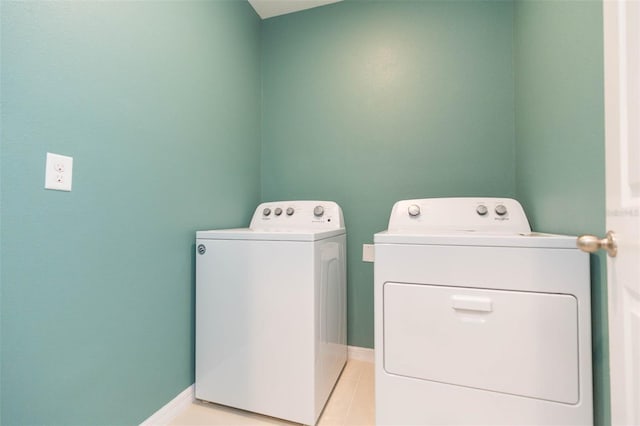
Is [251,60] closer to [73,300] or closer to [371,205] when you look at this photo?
[371,205]

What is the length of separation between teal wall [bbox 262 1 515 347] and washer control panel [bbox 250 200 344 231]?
0.16m

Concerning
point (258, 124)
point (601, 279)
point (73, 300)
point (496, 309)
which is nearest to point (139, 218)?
point (73, 300)

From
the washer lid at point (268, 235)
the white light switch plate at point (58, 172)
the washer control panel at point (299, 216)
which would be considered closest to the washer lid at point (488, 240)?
the washer lid at point (268, 235)

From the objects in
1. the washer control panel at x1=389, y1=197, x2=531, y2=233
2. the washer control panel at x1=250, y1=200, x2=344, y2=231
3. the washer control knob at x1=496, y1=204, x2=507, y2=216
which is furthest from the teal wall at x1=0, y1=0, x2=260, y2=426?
the washer control knob at x1=496, y1=204, x2=507, y2=216

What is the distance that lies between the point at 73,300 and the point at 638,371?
4.77 feet

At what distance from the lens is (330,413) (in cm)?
135

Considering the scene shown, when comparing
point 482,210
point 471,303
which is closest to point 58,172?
point 471,303

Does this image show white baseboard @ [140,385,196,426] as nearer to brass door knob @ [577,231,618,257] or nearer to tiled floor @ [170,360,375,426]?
tiled floor @ [170,360,375,426]

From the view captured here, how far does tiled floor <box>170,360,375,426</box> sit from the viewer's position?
1285 mm

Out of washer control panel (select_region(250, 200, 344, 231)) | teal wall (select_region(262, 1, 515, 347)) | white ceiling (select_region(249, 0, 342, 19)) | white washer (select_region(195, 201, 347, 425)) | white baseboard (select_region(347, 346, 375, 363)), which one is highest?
white ceiling (select_region(249, 0, 342, 19))

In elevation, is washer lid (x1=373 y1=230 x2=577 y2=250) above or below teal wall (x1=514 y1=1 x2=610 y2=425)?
below

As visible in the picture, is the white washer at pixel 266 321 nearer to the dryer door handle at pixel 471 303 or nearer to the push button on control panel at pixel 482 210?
the dryer door handle at pixel 471 303

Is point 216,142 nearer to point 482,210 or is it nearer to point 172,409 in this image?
point 172,409

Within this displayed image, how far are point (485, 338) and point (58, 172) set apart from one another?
4.87ft
